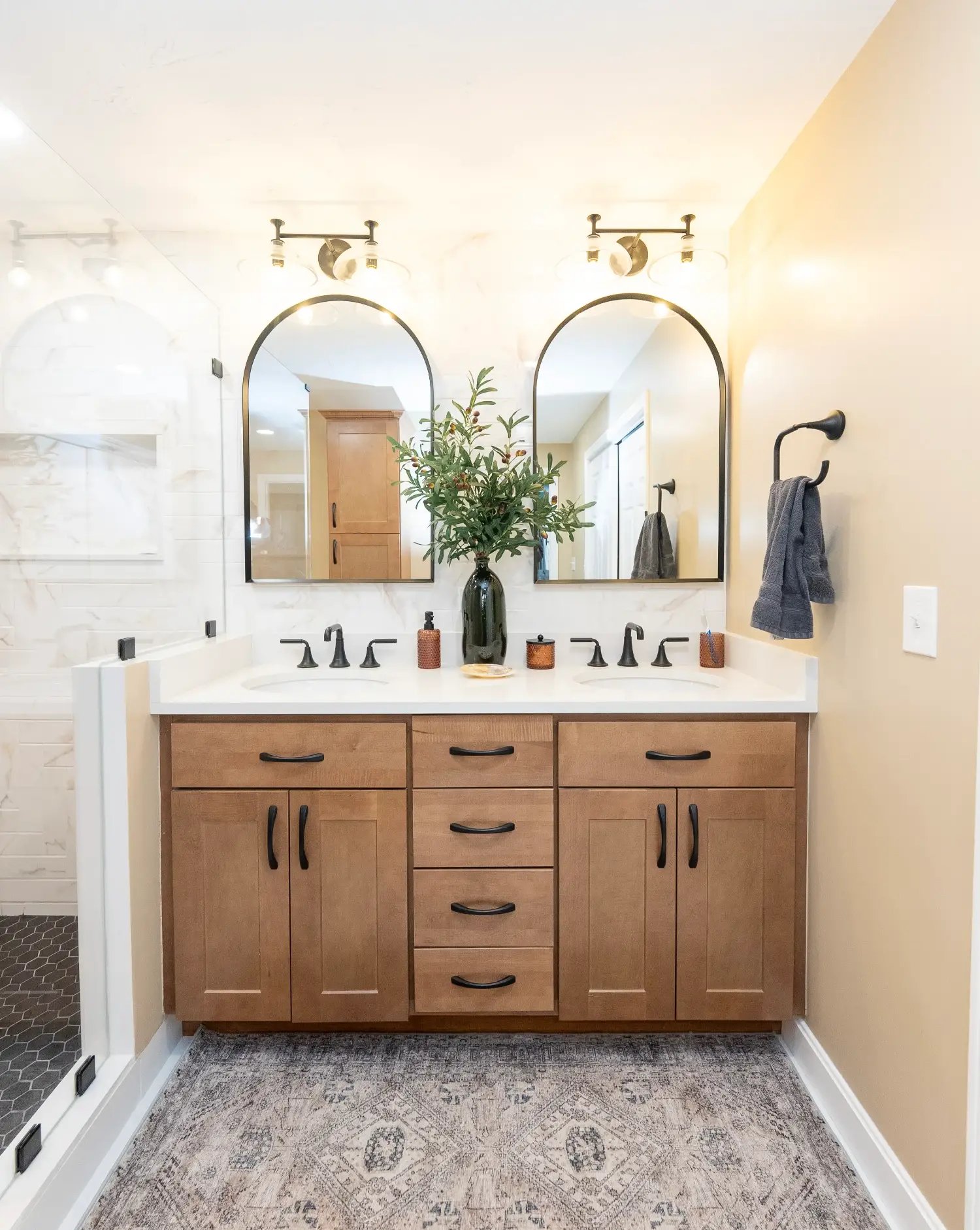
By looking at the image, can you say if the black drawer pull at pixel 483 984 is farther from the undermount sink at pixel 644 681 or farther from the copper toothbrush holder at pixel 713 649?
the copper toothbrush holder at pixel 713 649

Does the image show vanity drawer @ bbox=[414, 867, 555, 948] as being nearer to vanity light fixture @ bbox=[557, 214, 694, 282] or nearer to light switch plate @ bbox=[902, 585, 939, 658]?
light switch plate @ bbox=[902, 585, 939, 658]

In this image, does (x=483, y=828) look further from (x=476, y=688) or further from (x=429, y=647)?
(x=429, y=647)

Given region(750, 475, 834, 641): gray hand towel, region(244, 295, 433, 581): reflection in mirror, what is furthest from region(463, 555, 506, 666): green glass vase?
region(750, 475, 834, 641): gray hand towel

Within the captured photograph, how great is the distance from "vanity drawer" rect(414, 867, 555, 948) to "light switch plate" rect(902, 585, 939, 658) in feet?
3.18

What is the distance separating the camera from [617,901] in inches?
65.7

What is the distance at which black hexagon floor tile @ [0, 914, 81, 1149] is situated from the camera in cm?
121

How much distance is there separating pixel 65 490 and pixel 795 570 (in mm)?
1548

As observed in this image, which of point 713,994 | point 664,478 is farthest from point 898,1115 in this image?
point 664,478

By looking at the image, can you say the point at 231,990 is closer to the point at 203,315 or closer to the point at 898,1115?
the point at 898,1115

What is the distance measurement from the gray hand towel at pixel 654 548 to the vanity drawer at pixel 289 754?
1.04 m

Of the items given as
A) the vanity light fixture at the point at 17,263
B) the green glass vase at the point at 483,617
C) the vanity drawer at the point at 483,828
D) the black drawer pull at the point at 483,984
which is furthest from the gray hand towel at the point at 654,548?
the vanity light fixture at the point at 17,263

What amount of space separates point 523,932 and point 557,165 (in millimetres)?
2057

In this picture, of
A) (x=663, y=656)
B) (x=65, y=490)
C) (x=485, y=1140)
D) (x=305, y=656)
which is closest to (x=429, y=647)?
(x=305, y=656)

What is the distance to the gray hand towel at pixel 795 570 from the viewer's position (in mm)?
1492
